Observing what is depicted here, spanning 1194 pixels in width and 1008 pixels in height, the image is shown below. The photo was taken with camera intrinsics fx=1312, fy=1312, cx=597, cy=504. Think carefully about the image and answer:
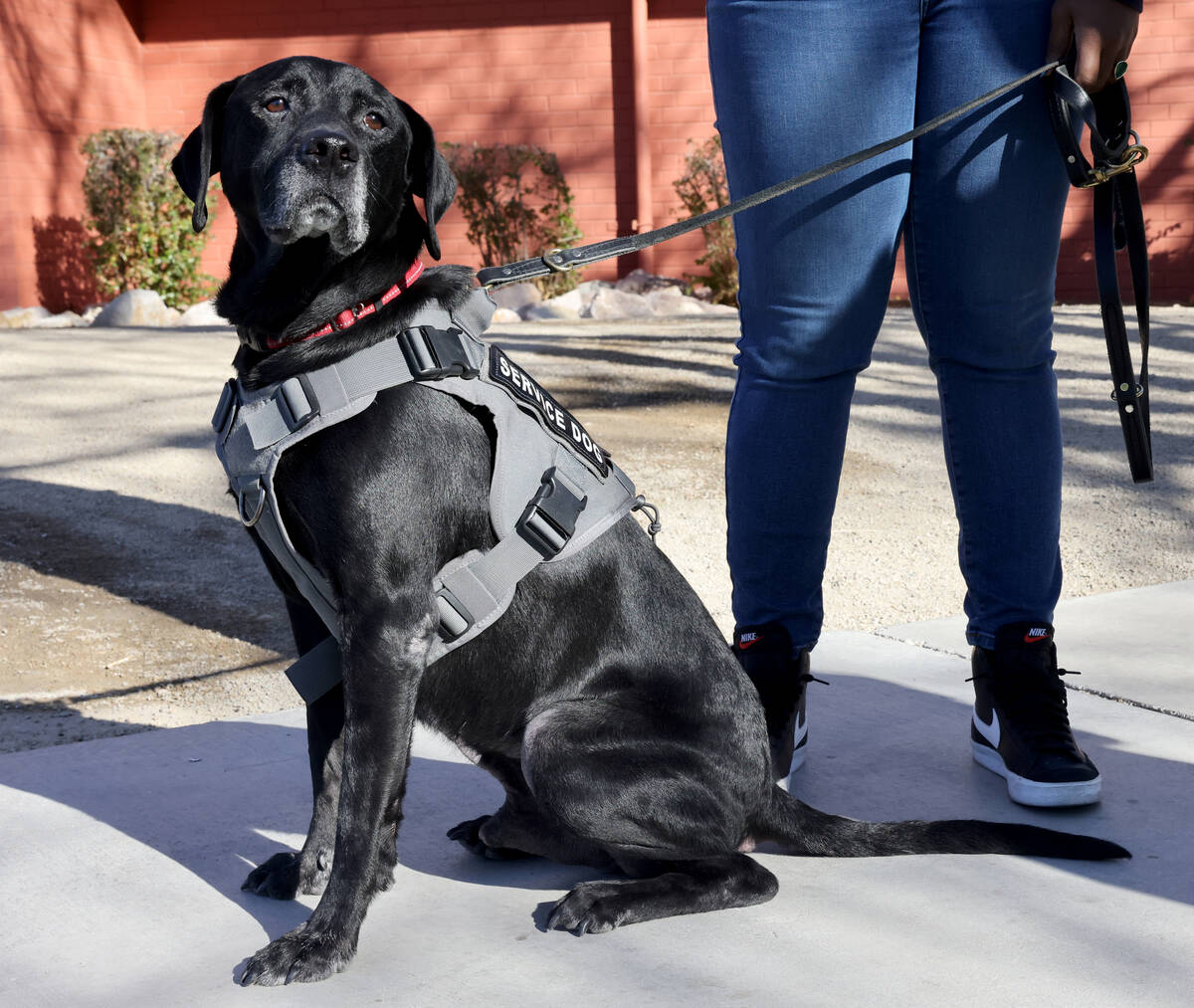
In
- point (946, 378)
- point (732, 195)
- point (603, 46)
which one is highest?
point (603, 46)

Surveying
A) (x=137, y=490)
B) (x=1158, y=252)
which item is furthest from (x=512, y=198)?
(x=137, y=490)

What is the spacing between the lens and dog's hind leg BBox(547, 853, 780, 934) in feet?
6.35

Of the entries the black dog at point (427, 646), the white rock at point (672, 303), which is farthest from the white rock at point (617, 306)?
the black dog at point (427, 646)

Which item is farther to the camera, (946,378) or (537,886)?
(946,378)

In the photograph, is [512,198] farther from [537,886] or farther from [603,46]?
[537,886]

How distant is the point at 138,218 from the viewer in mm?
12438

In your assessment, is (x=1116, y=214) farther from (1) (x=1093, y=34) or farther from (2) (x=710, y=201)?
(2) (x=710, y=201)

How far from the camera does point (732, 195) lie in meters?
2.54

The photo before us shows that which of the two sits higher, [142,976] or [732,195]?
[732,195]

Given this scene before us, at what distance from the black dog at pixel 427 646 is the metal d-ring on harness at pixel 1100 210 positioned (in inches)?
10.2

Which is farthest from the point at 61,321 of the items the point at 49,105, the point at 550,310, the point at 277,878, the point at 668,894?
the point at 668,894

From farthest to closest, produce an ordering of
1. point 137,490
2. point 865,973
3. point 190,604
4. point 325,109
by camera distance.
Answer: point 137,490
point 190,604
point 325,109
point 865,973

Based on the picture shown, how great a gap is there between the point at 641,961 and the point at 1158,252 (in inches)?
489

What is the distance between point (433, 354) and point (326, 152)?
1.16 feet
